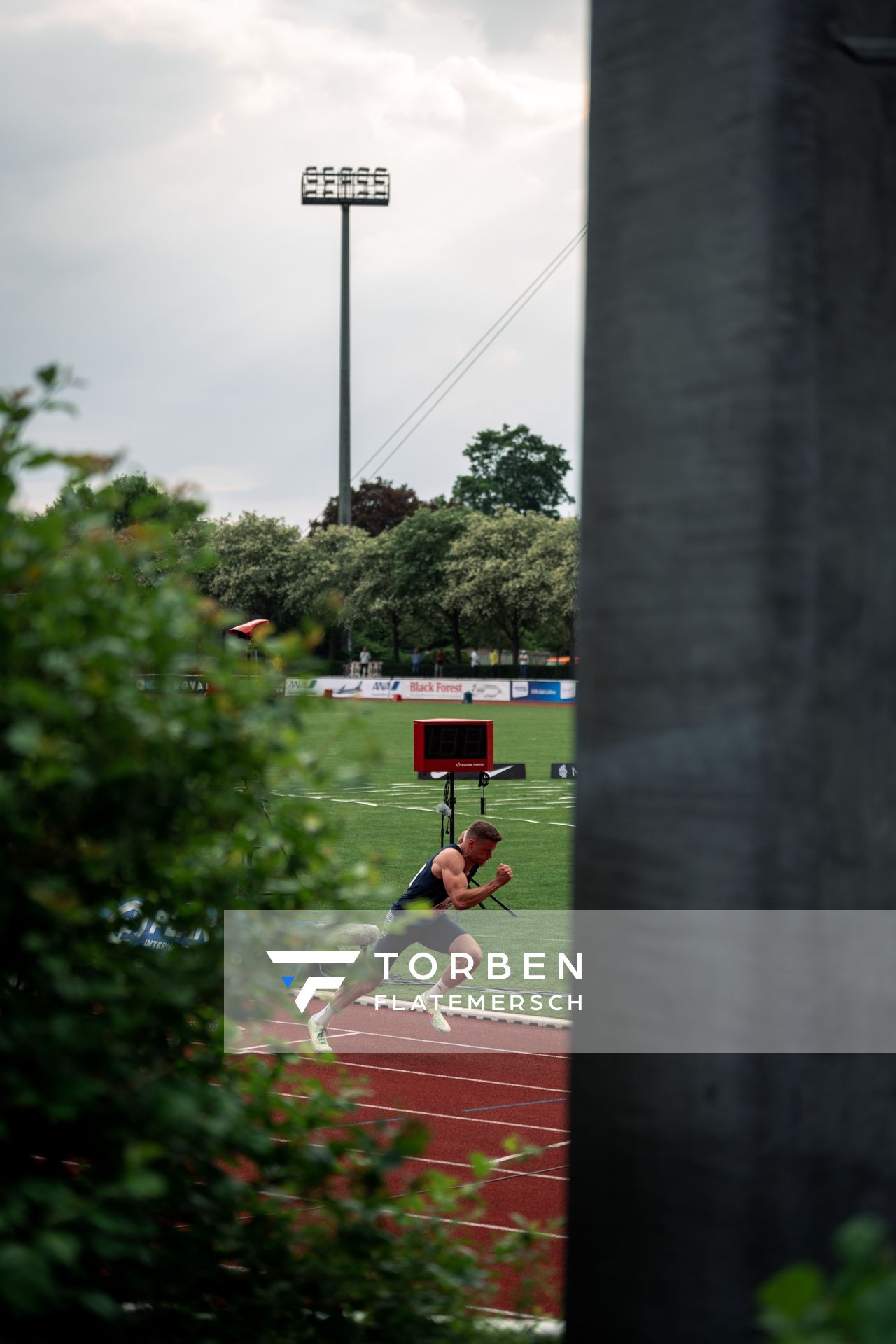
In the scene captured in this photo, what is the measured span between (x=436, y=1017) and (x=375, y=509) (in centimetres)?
9165

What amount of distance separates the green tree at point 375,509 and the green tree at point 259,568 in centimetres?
1328

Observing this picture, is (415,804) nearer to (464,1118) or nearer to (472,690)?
(464,1118)

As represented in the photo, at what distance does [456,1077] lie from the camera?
8164 millimetres

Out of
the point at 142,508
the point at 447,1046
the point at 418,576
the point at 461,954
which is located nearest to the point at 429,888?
the point at 461,954

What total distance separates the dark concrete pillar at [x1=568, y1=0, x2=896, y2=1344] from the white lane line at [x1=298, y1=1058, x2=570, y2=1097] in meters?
5.43

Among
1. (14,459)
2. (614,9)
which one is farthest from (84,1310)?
(614,9)

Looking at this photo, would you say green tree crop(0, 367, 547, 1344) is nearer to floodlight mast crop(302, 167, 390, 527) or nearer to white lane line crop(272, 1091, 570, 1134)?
white lane line crop(272, 1091, 570, 1134)

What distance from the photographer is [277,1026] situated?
9031mm

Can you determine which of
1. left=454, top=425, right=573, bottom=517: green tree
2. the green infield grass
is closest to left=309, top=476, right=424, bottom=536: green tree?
left=454, top=425, right=573, bottom=517: green tree

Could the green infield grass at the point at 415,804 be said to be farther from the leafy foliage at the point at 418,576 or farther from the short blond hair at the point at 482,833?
the leafy foliage at the point at 418,576

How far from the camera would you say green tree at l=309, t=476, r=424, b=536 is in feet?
325

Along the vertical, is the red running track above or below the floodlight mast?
below

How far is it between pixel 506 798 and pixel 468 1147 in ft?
56.8

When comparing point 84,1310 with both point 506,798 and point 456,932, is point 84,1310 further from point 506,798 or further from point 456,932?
point 506,798
